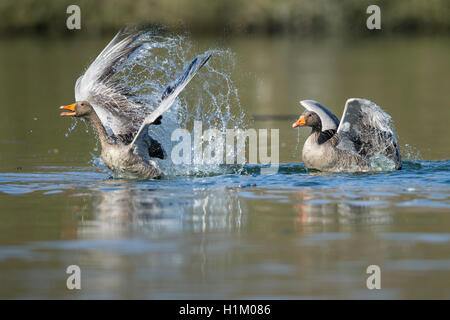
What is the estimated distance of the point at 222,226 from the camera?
10.3m

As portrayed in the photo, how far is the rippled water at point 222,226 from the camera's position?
8.17 meters

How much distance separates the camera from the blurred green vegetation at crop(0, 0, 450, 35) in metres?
54.5

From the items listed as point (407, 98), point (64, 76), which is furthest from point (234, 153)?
point (64, 76)

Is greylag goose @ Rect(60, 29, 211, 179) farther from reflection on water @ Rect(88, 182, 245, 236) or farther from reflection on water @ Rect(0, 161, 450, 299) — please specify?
reflection on water @ Rect(88, 182, 245, 236)

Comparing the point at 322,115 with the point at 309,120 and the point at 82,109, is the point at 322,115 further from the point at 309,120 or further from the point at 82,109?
the point at 82,109

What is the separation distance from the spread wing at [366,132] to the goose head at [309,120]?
1.83 ft

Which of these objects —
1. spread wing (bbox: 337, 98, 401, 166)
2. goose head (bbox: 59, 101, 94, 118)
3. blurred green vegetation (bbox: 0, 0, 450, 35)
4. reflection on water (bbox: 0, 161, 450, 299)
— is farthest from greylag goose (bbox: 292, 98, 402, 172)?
blurred green vegetation (bbox: 0, 0, 450, 35)

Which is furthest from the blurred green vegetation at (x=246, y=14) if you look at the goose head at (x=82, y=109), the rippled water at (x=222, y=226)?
the goose head at (x=82, y=109)

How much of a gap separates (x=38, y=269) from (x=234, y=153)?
725 cm

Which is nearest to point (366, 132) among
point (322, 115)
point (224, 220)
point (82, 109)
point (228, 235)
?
point (322, 115)

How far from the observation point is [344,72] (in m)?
35.1

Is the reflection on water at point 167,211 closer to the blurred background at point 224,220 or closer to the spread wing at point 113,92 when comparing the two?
the blurred background at point 224,220

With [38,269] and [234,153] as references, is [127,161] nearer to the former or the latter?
[234,153]

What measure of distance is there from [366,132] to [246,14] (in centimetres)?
4074
